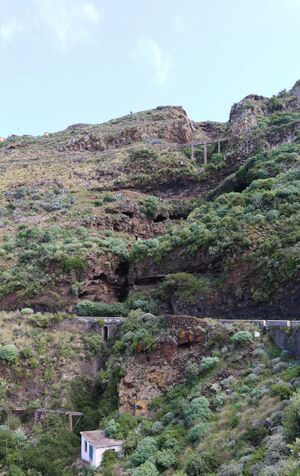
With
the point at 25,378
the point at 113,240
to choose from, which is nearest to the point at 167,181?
the point at 113,240

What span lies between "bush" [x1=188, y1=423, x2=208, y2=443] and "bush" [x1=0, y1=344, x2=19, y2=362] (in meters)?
11.6

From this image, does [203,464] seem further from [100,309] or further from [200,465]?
[100,309]

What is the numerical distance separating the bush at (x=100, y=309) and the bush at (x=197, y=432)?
45.5ft

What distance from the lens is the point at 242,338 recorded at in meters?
23.7

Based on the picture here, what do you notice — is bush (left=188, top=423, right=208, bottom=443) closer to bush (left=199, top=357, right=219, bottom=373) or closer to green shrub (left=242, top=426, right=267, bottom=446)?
green shrub (left=242, top=426, right=267, bottom=446)

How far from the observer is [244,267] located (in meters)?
30.5

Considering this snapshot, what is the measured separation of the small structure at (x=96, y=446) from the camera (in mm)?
21000

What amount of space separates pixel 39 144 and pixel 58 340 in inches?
2110

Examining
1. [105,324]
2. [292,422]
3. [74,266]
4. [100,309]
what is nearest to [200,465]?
[292,422]

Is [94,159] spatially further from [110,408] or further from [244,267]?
[110,408]

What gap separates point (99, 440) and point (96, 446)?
71 centimetres

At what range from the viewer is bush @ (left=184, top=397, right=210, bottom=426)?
818 inches

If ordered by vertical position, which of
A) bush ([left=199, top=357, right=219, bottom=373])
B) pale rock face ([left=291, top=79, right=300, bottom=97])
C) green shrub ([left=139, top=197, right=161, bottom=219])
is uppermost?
pale rock face ([left=291, top=79, right=300, bottom=97])

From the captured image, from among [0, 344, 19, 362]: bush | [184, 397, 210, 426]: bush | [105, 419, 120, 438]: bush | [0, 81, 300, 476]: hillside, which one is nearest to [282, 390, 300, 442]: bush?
[0, 81, 300, 476]: hillside
